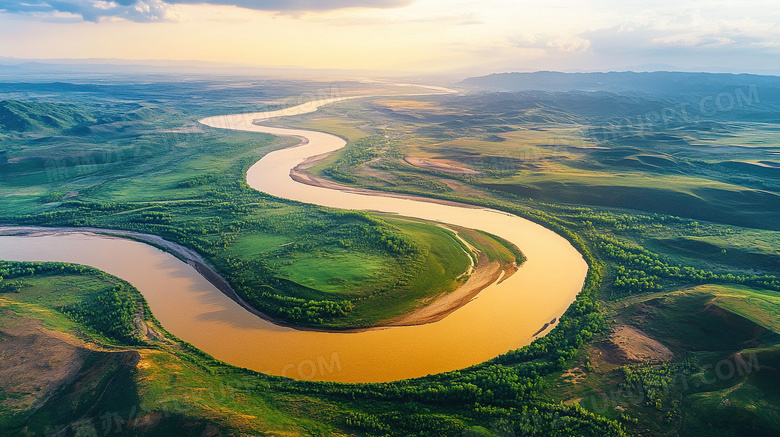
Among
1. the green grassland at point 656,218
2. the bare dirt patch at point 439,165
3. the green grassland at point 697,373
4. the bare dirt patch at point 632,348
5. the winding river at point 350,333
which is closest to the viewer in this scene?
the green grassland at point 697,373

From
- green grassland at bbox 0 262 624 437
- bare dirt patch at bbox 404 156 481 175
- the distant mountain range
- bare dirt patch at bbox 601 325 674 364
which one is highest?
the distant mountain range

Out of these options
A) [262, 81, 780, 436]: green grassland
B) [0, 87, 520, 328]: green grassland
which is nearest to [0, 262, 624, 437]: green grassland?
[262, 81, 780, 436]: green grassland

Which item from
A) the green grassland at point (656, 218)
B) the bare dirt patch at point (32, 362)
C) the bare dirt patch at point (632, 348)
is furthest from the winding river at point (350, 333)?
the bare dirt patch at point (32, 362)

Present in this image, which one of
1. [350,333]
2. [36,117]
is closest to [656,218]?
[350,333]

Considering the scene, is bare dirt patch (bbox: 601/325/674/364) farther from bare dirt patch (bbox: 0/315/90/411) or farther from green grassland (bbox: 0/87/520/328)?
bare dirt patch (bbox: 0/315/90/411)

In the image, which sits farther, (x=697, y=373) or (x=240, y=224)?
(x=240, y=224)

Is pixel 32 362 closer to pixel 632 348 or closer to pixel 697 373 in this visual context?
pixel 632 348

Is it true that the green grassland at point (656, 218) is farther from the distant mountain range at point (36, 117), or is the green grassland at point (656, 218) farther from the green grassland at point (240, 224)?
the distant mountain range at point (36, 117)

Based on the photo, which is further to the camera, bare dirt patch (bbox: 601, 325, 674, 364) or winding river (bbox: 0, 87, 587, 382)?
winding river (bbox: 0, 87, 587, 382)
